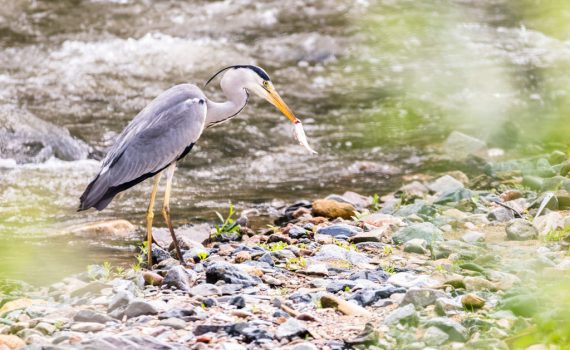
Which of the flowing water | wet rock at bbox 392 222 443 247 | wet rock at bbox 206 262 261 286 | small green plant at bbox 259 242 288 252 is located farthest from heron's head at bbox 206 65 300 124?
wet rock at bbox 206 262 261 286

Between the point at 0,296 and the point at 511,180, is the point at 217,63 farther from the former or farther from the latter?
the point at 0,296

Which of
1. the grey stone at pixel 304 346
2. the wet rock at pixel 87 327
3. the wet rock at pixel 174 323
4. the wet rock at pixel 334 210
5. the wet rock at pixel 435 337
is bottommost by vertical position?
the wet rock at pixel 334 210

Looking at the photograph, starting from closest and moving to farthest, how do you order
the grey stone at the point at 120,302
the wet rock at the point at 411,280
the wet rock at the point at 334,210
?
1. the grey stone at the point at 120,302
2. the wet rock at the point at 411,280
3. the wet rock at the point at 334,210


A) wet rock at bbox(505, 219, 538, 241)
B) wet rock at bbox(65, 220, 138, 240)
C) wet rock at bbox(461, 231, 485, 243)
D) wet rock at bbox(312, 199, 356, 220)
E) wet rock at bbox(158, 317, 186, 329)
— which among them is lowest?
wet rock at bbox(65, 220, 138, 240)

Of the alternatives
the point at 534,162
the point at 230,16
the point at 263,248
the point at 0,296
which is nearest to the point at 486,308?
the point at 263,248

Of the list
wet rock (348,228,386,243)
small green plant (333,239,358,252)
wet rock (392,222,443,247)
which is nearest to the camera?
small green plant (333,239,358,252)

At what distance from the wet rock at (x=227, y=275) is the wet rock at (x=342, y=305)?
570mm

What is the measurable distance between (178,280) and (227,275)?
268 mm

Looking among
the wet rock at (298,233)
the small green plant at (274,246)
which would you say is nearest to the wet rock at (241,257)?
the small green plant at (274,246)

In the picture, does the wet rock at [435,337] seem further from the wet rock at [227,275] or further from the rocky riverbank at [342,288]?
the wet rock at [227,275]

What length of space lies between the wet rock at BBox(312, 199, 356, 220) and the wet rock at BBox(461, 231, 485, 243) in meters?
1.33

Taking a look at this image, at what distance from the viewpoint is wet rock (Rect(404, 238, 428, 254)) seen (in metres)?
5.68

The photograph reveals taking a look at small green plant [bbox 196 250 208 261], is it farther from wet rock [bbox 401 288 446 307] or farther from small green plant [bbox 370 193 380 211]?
small green plant [bbox 370 193 380 211]

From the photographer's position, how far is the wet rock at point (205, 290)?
4820mm
